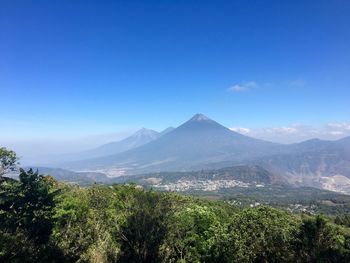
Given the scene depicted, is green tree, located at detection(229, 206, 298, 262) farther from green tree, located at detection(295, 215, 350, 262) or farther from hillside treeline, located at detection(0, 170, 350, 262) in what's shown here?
green tree, located at detection(295, 215, 350, 262)

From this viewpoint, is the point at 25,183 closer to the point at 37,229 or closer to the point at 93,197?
the point at 37,229

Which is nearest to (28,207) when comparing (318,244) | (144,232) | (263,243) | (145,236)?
(144,232)

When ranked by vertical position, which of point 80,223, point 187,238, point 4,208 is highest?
point 4,208

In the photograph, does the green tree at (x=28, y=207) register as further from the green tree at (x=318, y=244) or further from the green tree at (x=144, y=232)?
the green tree at (x=318, y=244)

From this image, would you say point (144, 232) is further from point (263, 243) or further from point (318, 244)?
point (318, 244)

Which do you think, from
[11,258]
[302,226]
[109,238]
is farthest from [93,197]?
[302,226]

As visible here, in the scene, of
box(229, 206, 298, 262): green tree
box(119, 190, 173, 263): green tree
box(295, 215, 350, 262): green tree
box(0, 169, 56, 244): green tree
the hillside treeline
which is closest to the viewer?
box(295, 215, 350, 262): green tree

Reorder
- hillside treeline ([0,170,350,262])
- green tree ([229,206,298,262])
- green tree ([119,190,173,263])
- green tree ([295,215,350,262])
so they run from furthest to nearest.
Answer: green tree ([119,190,173,263]) → green tree ([229,206,298,262]) → hillside treeline ([0,170,350,262]) → green tree ([295,215,350,262])

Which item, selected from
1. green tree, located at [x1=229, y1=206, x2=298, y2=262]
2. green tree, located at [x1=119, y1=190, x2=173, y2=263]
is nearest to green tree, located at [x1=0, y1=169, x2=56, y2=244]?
green tree, located at [x1=119, y1=190, x2=173, y2=263]

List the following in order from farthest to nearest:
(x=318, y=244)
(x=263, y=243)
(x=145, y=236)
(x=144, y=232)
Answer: (x=144, y=232), (x=145, y=236), (x=263, y=243), (x=318, y=244)
